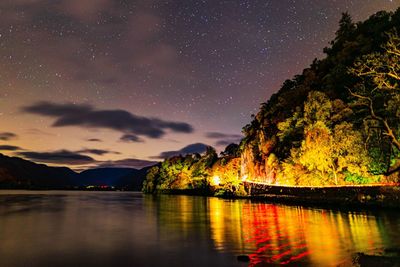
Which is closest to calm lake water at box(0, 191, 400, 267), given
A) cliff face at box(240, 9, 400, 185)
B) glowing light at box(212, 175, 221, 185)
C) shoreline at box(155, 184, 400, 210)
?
shoreline at box(155, 184, 400, 210)

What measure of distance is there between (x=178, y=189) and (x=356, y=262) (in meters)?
96.8

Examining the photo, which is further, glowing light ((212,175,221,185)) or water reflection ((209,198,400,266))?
glowing light ((212,175,221,185))

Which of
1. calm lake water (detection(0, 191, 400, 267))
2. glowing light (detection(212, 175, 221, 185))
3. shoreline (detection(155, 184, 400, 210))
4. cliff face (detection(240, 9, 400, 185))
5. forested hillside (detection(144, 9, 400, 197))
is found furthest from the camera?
glowing light (detection(212, 175, 221, 185))

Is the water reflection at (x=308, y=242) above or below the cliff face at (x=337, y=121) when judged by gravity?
below

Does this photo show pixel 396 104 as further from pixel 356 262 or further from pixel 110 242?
pixel 110 242

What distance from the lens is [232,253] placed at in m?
12.4

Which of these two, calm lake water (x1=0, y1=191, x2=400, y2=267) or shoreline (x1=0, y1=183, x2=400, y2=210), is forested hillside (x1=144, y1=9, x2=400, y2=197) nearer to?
shoreline (x1=0, y1=183, x2=400, y2=210)

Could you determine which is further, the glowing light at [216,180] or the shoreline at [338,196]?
the glowing light at [216,180]

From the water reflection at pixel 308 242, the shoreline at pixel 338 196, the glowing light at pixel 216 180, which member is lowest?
the water reflection at pixel 308 242

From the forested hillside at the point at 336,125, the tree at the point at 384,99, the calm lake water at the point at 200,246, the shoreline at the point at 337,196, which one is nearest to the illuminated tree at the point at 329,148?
the forested hillside at the point at 336,125

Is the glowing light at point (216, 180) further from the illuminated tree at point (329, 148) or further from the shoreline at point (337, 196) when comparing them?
the illuminated tree at point (329, 148)

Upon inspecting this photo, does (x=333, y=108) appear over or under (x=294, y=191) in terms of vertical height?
over

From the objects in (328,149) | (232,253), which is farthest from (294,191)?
(232,253)

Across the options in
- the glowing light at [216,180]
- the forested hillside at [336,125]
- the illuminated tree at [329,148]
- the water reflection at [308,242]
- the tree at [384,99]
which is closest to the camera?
the water reflection at [308,242]
